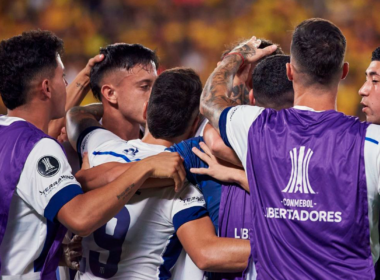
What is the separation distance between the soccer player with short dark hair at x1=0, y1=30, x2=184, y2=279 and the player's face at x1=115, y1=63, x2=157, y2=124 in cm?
76

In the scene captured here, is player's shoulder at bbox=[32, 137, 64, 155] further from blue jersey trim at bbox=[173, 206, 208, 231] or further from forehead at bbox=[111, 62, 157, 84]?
forehead at bbox=[111, 62, 157, 84]

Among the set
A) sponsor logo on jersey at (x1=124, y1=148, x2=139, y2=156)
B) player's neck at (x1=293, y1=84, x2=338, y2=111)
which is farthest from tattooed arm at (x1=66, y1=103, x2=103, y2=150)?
player's neck at (x1=293, y1=84, x2=338, y2=111)

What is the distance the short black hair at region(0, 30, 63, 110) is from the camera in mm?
2289

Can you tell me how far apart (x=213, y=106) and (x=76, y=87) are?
4.79ft

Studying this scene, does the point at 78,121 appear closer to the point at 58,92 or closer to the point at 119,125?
the point at 119,125

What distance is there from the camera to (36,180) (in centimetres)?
210

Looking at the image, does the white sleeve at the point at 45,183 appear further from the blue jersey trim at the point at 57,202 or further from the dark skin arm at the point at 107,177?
the dark skin arm at the point at 107,177

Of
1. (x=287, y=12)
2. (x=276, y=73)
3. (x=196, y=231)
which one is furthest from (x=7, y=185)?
(x=287, y=12)

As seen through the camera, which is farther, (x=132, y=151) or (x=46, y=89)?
(x=132, y=151)

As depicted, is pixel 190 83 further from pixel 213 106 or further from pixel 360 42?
pixel 360 42

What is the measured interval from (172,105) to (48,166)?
0.62m

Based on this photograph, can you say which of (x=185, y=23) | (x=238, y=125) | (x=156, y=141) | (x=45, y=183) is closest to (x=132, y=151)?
(x=156, y=141)

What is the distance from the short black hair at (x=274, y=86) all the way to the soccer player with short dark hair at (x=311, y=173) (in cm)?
28

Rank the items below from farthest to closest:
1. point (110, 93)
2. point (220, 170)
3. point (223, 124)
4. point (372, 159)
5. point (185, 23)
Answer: point (185, 23) → point (110, 93) → point (220, 170) → point (223, 124) → point (372, 159)
